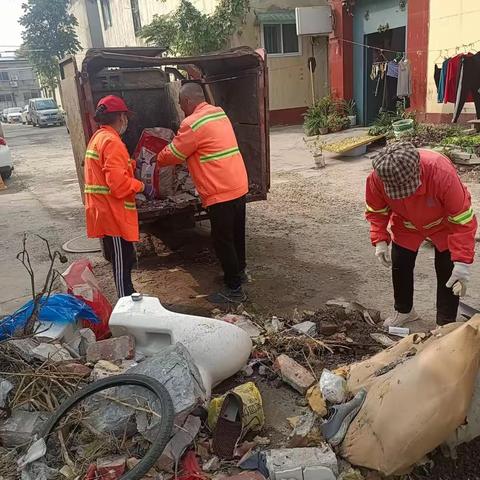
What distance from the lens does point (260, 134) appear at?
474 cm

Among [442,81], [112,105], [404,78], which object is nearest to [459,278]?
[112,105]

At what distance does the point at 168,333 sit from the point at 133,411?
497 mm

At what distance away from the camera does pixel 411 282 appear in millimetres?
3402

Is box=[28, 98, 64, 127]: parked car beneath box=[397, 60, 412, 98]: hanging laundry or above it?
beneath

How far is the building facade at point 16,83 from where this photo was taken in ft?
191

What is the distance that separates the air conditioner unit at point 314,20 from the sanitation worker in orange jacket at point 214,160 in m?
10.1

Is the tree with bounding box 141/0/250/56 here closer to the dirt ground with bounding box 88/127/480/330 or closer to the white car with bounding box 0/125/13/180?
the white car with bounding box 0/125/13/180

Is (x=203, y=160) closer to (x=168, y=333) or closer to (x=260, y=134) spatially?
(x=260, y=134)

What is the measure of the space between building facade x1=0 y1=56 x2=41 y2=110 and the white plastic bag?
63.5 meters

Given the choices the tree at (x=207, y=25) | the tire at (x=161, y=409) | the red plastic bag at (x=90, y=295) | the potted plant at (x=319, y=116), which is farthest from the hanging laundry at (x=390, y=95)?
the tire at (x=161, y=409)

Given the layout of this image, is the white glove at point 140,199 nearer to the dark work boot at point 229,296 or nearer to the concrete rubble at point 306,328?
the dark work boot at point 229,296

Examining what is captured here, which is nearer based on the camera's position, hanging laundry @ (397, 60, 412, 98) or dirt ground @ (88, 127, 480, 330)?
dirt ground @ (88, 127, 480, 330)

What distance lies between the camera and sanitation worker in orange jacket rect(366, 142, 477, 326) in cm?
271

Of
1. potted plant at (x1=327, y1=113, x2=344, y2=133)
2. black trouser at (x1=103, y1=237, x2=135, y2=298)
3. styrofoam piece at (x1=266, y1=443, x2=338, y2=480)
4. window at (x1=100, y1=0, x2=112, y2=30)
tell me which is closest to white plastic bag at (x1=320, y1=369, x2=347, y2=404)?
styrofoam piece at (x1=266, y1=443, x2=338, y2=480)
